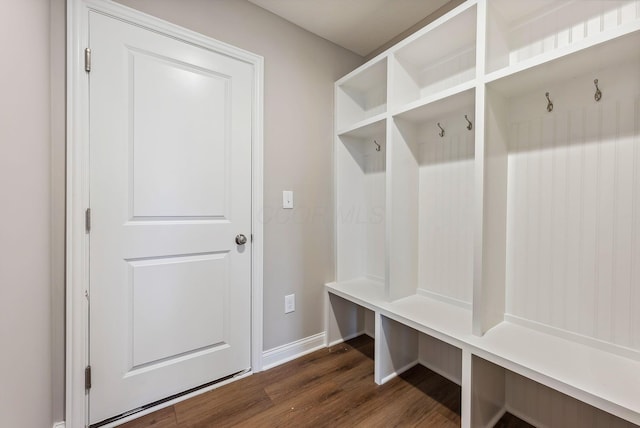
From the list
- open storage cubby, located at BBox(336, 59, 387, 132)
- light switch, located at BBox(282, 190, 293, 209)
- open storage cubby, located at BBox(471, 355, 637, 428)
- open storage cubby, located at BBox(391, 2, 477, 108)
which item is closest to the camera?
open storage cubby, located at BBox(471, 355, 637, 428)

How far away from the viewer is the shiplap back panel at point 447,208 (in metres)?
1.59

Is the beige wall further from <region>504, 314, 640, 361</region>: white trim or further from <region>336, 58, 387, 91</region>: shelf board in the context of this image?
<region>504, 314, 640, 361</region>: white trim

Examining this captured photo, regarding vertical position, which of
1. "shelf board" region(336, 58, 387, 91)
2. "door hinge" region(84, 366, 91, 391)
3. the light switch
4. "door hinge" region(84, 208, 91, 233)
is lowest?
"door hinge" region(84, 366, 91, 391)

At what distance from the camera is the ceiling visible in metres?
1.68

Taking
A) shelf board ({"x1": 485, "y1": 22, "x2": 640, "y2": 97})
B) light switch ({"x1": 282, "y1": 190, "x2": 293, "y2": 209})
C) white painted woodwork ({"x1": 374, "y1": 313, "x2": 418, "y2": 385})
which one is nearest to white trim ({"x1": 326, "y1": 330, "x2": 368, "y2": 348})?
white painted woodwork ({"x1": 374, "y1": 313, "x2": 418, "y2": 385})

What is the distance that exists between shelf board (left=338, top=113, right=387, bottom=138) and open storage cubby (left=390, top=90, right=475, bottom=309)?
13 cm

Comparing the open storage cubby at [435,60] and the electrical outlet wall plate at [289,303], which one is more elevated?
the open storage cubby at [435,60]

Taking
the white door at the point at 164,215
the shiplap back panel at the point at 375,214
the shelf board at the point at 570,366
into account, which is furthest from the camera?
the shiplap back panel at the point at 375,214

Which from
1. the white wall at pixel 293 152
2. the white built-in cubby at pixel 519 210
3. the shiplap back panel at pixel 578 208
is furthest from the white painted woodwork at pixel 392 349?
the shiplap back panel at pixel 578 208

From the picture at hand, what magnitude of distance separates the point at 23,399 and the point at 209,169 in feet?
3.93

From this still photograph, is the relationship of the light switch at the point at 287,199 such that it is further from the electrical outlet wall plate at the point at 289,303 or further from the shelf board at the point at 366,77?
the shelf board at the point at 366,77

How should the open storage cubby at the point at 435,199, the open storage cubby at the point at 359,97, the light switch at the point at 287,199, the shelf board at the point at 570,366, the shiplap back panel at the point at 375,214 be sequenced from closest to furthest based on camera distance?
the shelf board at the point at 570,366 < the open storage cubby at the point at 435,199 < the light switch at the point at 287,199 < the open storage cubby at the point at 359,97 < the shiplap back panel at the point at 375,214

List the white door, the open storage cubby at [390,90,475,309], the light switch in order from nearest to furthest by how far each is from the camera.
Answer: the white door
the open storage cubby at [390,90,475,309]
the light switch

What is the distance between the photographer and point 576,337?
1.19m
